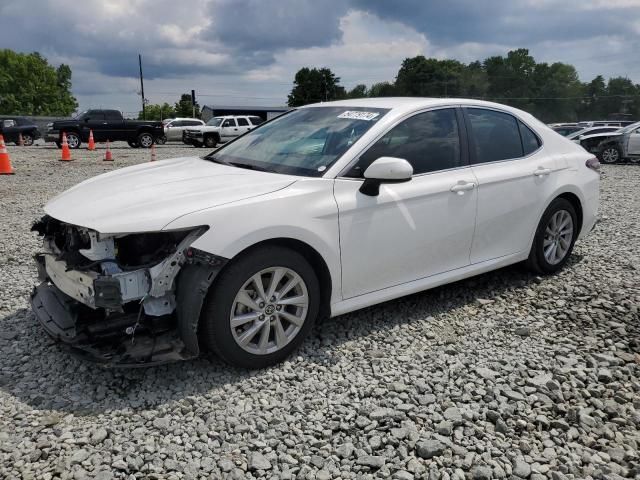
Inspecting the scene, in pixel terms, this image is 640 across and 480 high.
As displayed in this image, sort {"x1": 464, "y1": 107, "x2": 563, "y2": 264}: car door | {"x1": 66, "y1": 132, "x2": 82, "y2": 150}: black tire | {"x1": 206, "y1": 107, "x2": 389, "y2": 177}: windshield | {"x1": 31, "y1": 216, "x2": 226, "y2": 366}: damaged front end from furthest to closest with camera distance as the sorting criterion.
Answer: {"x1": 66, "y1": 132, "x2": 82, "y2": 150}: black tire < {"x1": 464, "y1": 107, "x2": 563, "y2": 264}: car door < {"x1": 206, "y1": 107, "x2": 389, "y2": 177}: windshield < {"x1": 31, "y1": 216, "x2": 226, "y2": 366}: damaged front end

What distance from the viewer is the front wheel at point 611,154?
17.0 metres

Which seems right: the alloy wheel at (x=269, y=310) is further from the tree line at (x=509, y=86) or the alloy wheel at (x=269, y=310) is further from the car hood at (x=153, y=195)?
the tree line at (x=509, y=86)

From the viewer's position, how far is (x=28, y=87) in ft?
301

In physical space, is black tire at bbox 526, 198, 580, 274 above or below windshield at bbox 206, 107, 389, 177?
below

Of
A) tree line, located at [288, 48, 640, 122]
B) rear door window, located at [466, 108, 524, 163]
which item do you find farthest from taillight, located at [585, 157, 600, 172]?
tree line, located at [288, 48, 640, 122]

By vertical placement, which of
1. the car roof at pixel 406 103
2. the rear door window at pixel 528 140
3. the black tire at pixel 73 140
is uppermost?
the black tire at pixel 73 140

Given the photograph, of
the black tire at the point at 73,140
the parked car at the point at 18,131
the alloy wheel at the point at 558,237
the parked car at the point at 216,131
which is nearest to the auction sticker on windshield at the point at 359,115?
the alloy wheel at the point at 558,237

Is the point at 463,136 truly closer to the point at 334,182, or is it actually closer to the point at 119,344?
the point at 334,182

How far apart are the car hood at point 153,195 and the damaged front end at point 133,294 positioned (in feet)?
0.35

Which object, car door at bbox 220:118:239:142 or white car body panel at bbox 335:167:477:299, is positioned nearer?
white car body panel at bbox 335:167:477:299

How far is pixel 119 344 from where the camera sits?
299cm

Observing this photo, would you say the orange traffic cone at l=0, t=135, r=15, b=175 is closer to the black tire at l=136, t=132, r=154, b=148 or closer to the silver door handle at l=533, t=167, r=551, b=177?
the silver door handle at l=533, t=167, r=551, b=177

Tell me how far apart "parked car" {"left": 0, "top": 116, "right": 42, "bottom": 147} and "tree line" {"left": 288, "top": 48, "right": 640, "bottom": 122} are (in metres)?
65.0

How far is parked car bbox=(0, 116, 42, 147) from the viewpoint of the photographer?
26.5 metres
